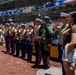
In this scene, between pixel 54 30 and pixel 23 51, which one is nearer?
pixel 54 30

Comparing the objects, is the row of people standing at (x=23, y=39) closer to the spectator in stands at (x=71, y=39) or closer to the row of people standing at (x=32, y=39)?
the row of people standing at (x=32, y=39)

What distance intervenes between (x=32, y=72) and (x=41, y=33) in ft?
5.17

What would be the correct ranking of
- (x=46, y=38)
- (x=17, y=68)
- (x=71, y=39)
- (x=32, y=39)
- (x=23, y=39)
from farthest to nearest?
(x=23, y=39) < (x=32, y=39) < (x=17, y=68) < (x=46, y=38) < (x=71, y=39)

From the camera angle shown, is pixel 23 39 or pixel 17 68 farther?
pixel 23 39

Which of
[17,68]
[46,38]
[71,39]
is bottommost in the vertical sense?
[17,68]

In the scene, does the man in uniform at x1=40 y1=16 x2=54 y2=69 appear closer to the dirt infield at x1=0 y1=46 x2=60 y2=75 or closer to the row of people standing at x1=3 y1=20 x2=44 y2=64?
the dirt infield at x1=0 y1=46 x2=60 y2=75

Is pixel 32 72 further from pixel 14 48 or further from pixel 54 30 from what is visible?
pixel 14 48

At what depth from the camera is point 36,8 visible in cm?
2906

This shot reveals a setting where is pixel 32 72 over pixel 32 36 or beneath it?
beneath

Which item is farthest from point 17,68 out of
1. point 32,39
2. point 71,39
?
point 71,39

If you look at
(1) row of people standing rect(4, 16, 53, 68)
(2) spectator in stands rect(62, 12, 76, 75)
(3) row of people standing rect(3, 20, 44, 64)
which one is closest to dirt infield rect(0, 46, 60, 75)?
(1) row of people standing rect(4, 16, 53, 68)

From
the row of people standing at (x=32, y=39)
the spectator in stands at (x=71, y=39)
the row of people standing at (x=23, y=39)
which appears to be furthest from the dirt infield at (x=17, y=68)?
the spectator in stands at (x=71, y=39)

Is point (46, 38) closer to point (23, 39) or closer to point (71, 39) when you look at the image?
point (23, 39)

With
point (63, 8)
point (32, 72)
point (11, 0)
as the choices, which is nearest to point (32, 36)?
point (32, 72)
